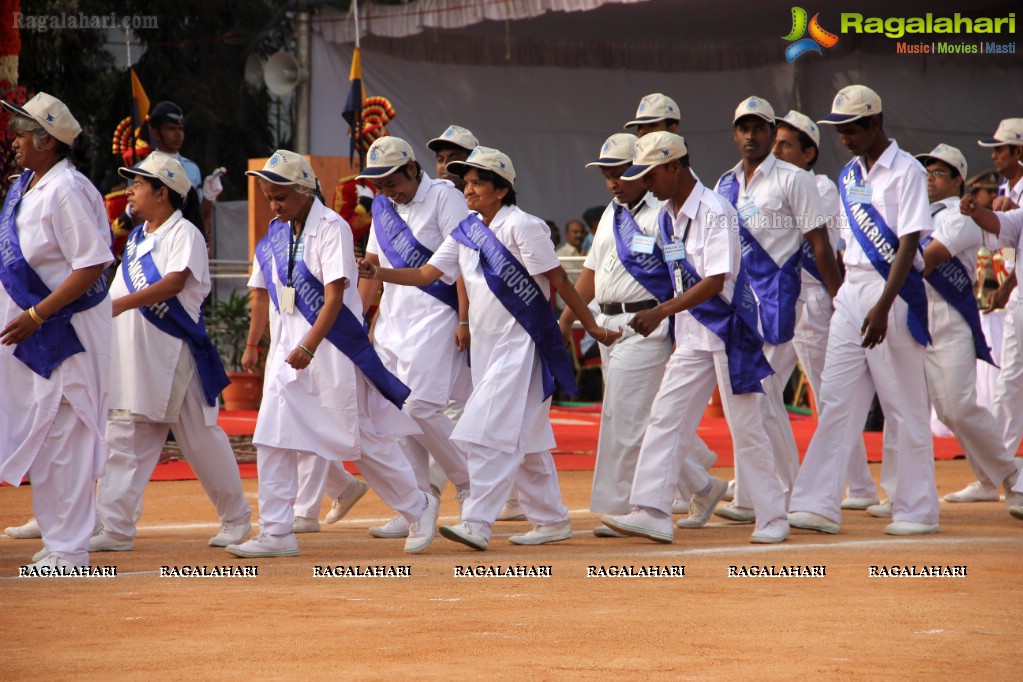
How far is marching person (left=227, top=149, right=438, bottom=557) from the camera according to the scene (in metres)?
7.22

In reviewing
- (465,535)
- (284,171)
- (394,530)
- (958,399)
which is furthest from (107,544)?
(958,399)

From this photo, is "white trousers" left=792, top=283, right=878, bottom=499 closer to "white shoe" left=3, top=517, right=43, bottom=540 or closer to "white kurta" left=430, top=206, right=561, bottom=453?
"white kurta" left=430, top=206, right=561, bottom=453

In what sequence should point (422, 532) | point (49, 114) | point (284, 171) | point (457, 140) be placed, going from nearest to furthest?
point (49, 114) < point (284, 171) < point (422, 532) < point (457, 140)

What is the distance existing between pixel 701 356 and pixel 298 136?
11.6 m

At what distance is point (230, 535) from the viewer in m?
7.68

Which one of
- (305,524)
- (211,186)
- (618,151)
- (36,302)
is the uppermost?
(618,151)

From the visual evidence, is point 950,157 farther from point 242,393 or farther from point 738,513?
point 242,393

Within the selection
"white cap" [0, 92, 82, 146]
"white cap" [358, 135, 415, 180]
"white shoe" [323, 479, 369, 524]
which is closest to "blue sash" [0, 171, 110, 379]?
"white cap" [0, 92, 82, 146]

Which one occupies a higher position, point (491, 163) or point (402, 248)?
point (491, 163)

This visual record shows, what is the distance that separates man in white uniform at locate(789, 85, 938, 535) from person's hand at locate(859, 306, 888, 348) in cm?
17

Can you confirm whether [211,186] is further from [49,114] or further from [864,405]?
[864,405]

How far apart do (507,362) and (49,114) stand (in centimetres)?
246

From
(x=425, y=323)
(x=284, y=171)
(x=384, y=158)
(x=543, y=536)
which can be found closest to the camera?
(x=284, y=171)

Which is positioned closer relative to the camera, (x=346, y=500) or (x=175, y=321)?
(x=175, y=321)
